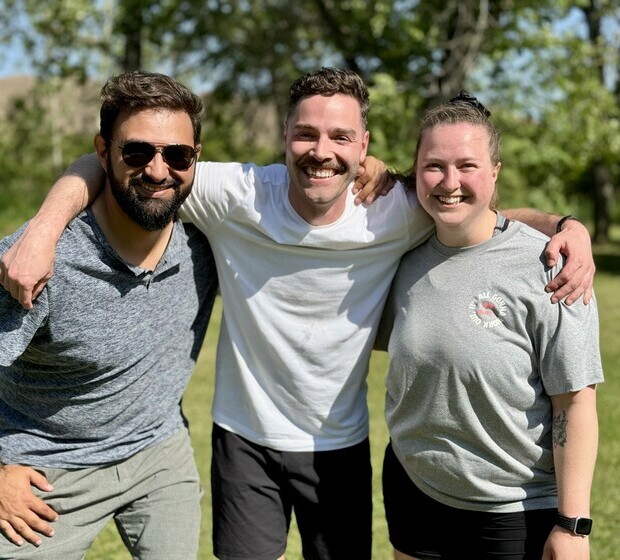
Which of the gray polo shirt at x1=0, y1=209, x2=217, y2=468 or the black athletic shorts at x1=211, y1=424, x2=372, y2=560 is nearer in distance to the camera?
the gray polo shirt at x1=0, y1=209, x2=217, y2=468

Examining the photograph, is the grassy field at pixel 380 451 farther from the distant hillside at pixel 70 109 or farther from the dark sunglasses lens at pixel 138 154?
the distant hillside at pixel 70 109

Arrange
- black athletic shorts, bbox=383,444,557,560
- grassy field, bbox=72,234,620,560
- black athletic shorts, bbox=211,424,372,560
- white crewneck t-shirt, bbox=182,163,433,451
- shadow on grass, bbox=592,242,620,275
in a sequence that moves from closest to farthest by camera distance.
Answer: black athletic shorts, bbox=383,444,557,560 < white crewneck t-shirt, bbox=182,163,433,451 < black athletic shorts, bbox=211,424,372,560 < grassy field, bbox=72,234,620,560 < shadow on grass, bbox=592,242,620,275

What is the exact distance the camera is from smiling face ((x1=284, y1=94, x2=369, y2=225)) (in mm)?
3205

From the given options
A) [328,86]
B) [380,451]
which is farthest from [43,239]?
[380,451]

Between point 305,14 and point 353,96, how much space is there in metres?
14.3

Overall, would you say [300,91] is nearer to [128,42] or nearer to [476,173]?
[476,173]

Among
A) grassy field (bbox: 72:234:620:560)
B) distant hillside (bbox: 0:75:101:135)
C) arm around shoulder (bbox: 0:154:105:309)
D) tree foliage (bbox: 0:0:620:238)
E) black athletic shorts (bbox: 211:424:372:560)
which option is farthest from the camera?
distant hillside (bbox: 0:75:101:135)

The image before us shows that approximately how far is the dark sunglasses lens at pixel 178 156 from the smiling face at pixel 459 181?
0.88 meters

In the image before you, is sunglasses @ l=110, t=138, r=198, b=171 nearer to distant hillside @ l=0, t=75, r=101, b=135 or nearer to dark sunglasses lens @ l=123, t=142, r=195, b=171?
dark sunglasses lens @ l=123, t=142, r=195, b=171

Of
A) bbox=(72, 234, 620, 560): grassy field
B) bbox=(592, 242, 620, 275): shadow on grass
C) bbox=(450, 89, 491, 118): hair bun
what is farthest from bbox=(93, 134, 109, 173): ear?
bbox=(592, 242, 620, 275): shadow on grass

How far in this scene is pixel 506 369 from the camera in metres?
2.85

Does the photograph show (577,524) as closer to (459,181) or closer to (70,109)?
(459,181)

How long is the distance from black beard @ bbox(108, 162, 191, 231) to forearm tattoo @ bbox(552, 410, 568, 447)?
1.58 m

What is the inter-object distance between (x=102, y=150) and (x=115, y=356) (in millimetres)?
793
